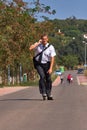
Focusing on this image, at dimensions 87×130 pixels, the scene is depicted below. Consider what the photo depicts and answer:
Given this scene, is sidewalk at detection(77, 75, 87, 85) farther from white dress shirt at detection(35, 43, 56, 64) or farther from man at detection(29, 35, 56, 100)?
white dress shirt at detection(35, 43, 56, 64)

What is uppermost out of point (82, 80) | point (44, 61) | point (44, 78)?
point (44, 61)

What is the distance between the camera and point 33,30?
176 feet

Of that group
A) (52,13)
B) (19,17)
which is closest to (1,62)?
(19,17)

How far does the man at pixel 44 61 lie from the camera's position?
14530mm

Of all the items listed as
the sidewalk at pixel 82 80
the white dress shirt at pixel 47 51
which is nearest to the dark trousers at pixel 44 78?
the white dress shirt at pixel 47 51

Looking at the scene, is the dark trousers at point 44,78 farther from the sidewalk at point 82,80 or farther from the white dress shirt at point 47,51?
the sidewalk at point 82,80

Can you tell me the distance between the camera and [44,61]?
14734 mm

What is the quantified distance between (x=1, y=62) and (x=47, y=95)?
29.8 meters

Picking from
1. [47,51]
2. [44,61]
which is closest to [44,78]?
[44,61]

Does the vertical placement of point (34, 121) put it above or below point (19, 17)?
below

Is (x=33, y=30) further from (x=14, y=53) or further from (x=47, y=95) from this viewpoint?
(x=47, y=95)

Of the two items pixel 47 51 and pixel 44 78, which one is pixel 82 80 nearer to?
pixel 44 78

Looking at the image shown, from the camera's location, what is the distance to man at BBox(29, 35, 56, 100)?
47.7 feet

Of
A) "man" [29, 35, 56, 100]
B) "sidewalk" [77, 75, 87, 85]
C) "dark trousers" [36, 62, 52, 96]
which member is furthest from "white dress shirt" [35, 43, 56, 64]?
"sidewalk" [77, 75, 87, 85]
